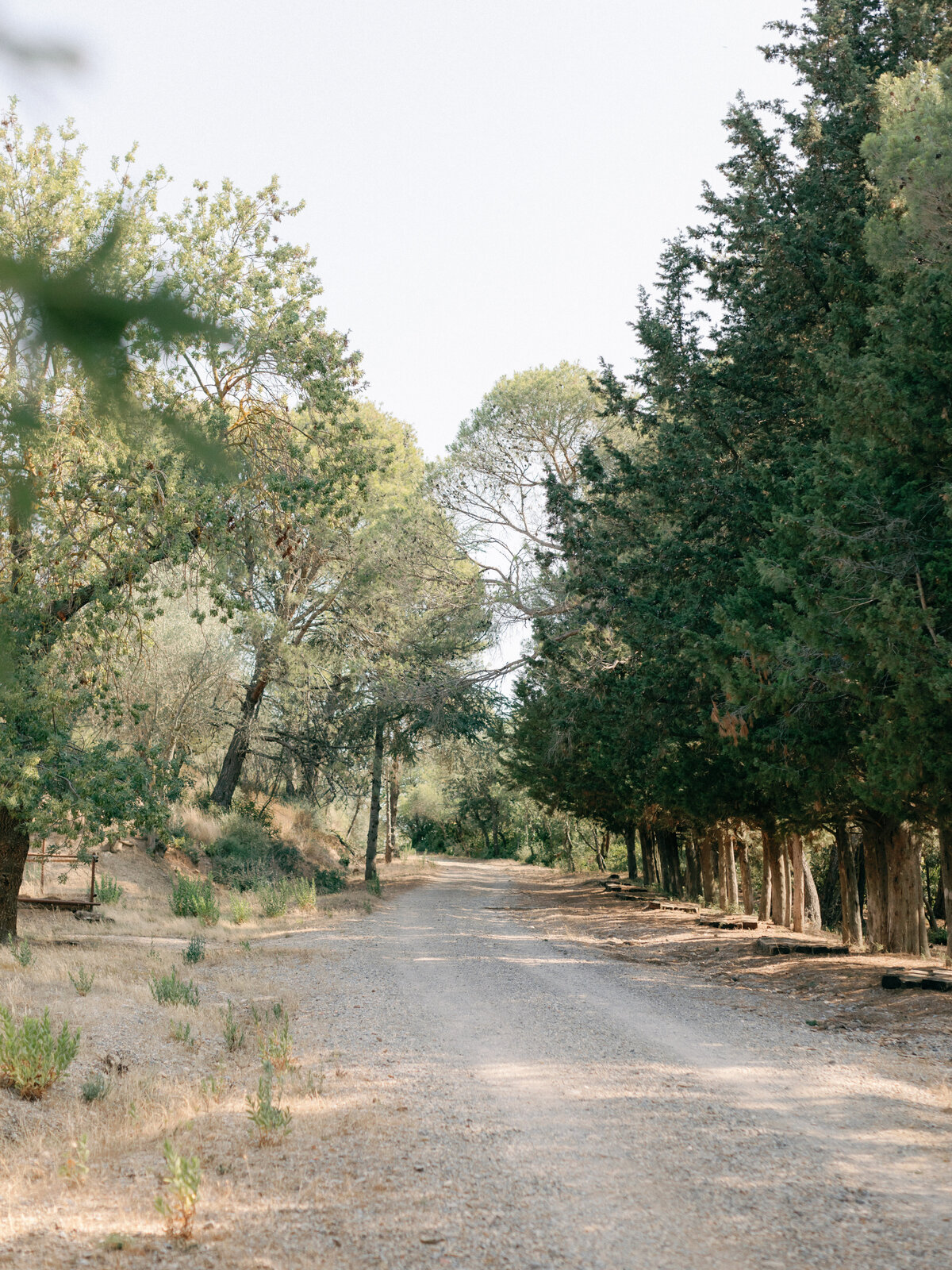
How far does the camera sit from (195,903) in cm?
1766

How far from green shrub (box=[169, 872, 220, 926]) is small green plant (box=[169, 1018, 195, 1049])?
30.6ft

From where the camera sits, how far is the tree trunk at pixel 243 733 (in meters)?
24.1

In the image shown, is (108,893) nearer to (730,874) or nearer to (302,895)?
(302,895)

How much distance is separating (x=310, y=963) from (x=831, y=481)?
9.35m

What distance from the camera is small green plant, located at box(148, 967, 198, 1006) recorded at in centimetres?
909

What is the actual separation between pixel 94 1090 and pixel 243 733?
2036 cm

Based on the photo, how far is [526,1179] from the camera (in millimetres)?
4676

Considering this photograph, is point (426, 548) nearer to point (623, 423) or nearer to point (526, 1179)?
point (623, 423)

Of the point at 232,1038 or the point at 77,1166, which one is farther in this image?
the point at 232,1038

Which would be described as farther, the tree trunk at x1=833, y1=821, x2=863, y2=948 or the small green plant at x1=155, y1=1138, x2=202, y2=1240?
the tree trunk at x1=833, y1=821, x2=863, y2=948

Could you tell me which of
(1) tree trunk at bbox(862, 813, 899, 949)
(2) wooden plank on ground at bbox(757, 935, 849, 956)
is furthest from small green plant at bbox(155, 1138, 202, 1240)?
(1) tree trunk at bbox(862, 813, 899, 949)

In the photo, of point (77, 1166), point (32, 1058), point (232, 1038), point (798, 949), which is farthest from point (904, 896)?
point (77, 1166)

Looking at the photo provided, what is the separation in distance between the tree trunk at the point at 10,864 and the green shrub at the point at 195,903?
4.86 metres

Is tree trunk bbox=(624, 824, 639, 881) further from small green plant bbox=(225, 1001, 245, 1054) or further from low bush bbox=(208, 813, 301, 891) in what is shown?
small green plant bbox=(225, 1001, 245, 1054)
